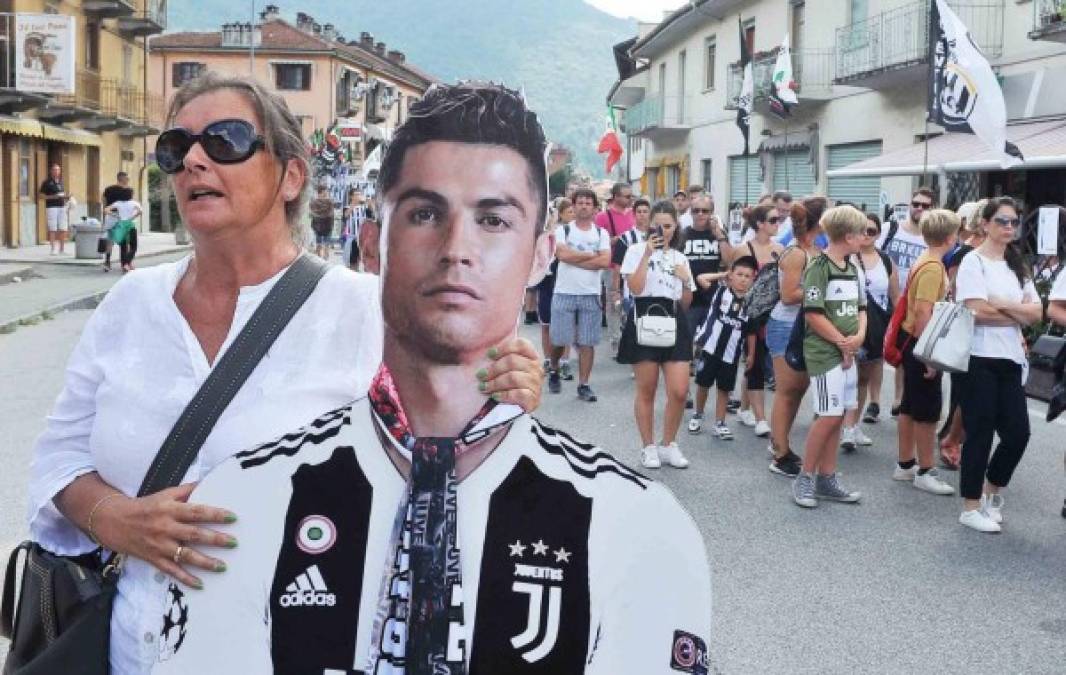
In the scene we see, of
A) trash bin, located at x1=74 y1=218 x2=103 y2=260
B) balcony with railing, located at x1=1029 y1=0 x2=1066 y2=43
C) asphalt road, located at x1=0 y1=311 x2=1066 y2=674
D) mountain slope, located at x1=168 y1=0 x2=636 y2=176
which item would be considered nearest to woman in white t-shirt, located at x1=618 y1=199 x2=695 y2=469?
asphalt road, located at x1=0 y1=311 x2=1066 y2=674

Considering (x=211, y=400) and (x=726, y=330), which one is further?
(x=726, y=330)

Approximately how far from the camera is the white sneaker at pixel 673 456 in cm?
803

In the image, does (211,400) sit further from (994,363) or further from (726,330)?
(726,330)

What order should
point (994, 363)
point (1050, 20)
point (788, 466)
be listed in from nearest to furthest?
1. point (994, 363)
2. point (788, 466)
3. point (1050, 20)

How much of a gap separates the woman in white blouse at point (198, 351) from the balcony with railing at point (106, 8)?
38.9 metres

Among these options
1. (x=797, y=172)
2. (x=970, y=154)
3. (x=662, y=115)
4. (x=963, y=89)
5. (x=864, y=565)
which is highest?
(x=662, y=115)

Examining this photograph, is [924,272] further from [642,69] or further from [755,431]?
[642,69]

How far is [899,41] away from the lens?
2311cm

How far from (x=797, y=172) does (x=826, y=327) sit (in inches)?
936

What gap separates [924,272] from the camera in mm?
7539

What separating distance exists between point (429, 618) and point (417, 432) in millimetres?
235

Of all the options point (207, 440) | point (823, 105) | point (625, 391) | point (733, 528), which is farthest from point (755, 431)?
point (823, 105)

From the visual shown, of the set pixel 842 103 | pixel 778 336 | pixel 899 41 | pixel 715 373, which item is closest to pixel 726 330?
pixel 715 373

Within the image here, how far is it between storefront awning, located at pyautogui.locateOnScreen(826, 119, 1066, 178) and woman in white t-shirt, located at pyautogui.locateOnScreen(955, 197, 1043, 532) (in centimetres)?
908
